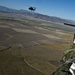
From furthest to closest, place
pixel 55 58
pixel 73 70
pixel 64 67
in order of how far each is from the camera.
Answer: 1. pixel 55 58
2. pixel 64 67
3. pixel 73 70

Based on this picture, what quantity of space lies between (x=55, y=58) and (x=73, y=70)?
43.2 feet

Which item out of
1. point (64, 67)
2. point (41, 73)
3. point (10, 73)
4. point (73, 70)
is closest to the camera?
point (73, 70)

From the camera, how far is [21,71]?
1474cm

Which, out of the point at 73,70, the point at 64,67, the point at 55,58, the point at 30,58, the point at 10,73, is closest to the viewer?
the point at 73,70

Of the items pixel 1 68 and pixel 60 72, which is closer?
pixel 60 72

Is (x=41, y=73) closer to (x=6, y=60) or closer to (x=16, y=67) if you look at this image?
(x=16, y=67)

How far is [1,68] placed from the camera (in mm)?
14758

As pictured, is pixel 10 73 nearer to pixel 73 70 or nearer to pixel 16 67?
pixel 16 67

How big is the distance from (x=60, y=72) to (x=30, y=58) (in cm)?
1047

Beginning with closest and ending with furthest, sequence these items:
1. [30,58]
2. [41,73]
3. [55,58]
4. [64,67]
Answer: [64,67], [41,73], [30,58], [55,58]

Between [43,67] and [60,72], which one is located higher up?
[60,72]

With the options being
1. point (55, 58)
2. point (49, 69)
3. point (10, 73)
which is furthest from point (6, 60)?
point (55, 58)

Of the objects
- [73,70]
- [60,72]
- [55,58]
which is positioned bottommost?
[55,58]

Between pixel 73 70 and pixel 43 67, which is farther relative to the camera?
pixel 43 67
